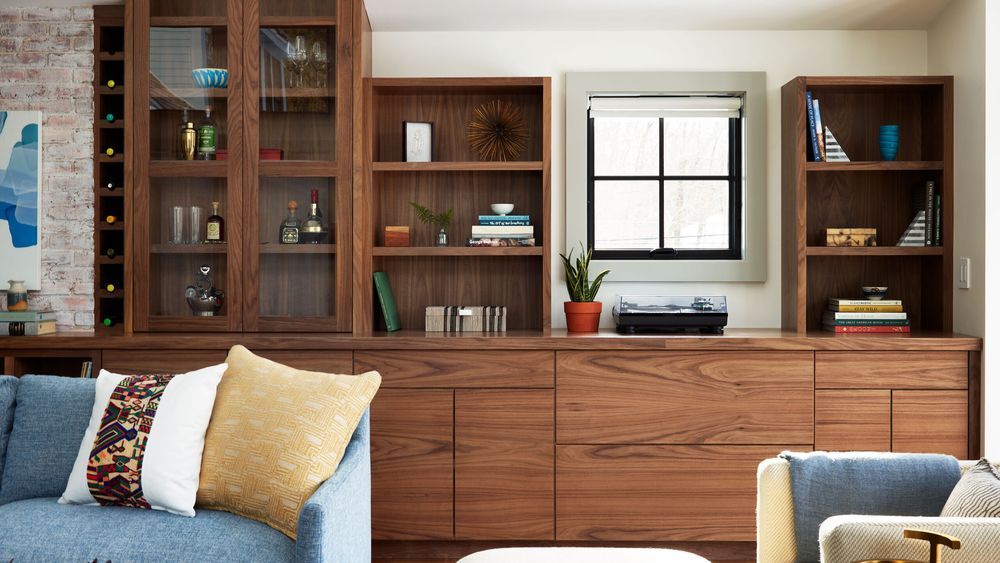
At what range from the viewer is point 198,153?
10.9 feet

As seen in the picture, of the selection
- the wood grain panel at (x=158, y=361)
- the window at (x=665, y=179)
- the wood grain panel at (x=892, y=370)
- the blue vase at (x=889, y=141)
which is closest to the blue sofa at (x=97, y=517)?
the wood grain panel at (x=158, y=361)

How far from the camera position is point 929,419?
10.4 feet

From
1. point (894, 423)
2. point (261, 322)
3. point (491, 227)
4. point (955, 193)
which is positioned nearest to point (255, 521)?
point (261, 322)

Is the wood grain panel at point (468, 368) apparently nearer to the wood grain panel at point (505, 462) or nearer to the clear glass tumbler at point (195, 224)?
the wood grain panel at point (505, 462)

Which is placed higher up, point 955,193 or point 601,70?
point 601,70

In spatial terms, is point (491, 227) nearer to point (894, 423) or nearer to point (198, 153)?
point (198, 153)

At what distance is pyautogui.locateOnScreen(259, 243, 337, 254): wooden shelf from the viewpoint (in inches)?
131

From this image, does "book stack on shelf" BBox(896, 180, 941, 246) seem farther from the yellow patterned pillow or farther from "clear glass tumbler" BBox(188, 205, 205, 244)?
"clear glass tumbler" BBox(188, 205, 205, 244)

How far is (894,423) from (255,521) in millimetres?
2342

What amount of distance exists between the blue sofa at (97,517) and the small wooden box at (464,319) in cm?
100

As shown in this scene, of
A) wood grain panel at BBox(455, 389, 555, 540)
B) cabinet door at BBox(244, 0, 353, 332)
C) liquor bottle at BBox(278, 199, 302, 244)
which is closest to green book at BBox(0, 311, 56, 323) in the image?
cabinet door at BBox(244, 0, 353, 332)

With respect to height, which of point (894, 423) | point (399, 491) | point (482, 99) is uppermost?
point (482, 99)

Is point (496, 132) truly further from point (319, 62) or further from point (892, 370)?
point (892, 370)

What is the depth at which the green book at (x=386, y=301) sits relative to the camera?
11.3 feet
